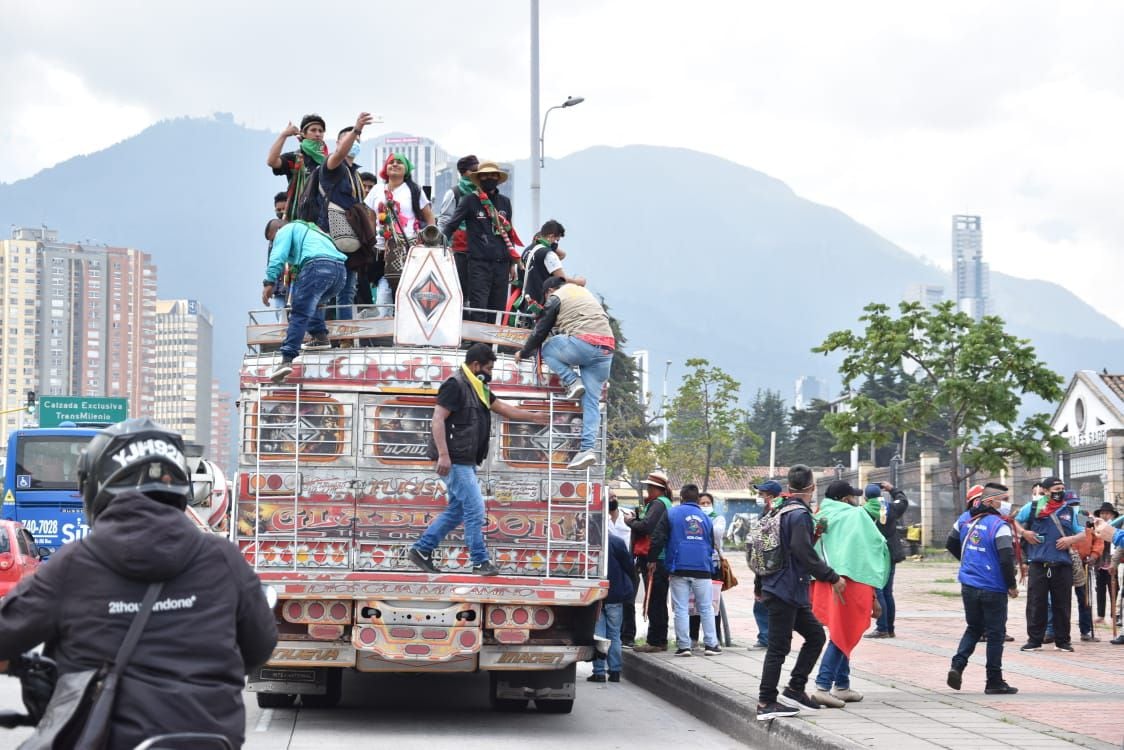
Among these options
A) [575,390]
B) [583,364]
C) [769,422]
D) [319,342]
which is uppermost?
[769,422]

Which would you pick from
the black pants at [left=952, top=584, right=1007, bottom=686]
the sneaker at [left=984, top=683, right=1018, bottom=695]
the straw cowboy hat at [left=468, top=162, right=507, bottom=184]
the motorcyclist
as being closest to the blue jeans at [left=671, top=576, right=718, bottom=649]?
the black pants at [left=952, top=584, right=1007, bottom=686]

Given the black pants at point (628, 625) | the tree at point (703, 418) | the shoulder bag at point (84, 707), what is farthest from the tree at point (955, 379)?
the shoulder bag at point (84, 707)

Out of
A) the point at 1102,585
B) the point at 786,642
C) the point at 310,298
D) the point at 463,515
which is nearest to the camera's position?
the point at 786,642

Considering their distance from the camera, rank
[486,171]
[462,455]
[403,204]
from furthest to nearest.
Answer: [403,204]
[486,171]
[462,455]

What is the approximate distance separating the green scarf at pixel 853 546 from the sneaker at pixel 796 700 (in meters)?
0.95

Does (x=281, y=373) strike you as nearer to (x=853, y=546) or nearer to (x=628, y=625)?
A: (x=853, y=546)

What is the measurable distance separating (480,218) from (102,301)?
19084 cm

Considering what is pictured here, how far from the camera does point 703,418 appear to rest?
6041 cm

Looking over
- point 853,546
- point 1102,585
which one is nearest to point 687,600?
point 853,546

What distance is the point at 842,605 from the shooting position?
11.8m

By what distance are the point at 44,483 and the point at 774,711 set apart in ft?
70.9

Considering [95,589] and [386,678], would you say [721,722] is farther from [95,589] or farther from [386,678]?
[95,589]

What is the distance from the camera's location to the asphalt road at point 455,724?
11.2 m

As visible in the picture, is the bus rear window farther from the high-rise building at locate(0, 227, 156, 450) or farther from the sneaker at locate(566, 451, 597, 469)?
the high-rise building at locate(0, 227, 156, 450)
